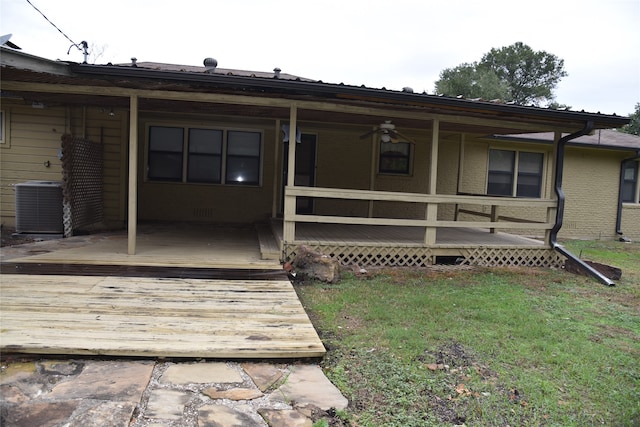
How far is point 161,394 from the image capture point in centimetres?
255

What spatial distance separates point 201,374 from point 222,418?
0.59m

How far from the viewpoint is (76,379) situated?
8.75ft

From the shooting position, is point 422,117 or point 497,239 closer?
point 422,117

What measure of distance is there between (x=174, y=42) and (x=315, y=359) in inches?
1245

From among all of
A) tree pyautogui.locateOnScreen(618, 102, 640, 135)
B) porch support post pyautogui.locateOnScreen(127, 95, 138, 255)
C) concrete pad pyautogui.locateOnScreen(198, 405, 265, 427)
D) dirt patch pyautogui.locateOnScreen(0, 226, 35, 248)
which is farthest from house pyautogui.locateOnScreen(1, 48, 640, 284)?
tree pyautogui.locateOnScreen(618, 102, 640, 135)

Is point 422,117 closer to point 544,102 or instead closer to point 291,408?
point 291,408

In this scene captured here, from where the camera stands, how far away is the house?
594cm

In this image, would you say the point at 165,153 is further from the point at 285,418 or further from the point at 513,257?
the point at 285,418

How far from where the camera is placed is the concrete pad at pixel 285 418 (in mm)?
2314

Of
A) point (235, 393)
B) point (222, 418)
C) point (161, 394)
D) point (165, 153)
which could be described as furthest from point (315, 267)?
point (165, 153)

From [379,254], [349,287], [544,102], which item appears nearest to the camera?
[349,287]

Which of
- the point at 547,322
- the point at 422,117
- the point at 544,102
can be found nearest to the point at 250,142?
the point at 422,117

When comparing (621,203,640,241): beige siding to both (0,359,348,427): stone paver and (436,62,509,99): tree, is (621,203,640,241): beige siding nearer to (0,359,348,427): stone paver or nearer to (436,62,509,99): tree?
(0,359,348,427): stone paver

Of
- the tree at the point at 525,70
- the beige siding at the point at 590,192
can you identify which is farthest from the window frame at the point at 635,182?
the tree at the point at 525,70
